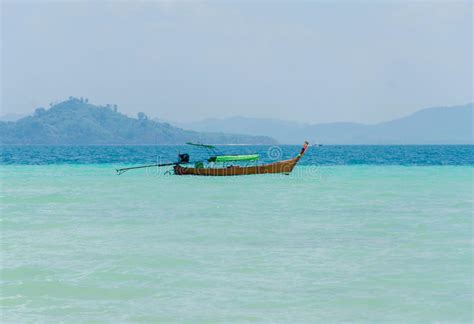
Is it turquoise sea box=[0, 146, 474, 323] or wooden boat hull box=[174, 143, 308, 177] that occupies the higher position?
wooden boat hull box=[174, 143, 308, 177]

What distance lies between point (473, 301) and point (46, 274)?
8.08m

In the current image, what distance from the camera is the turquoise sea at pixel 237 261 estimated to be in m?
10.5

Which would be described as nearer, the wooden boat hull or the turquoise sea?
the turquoise sea

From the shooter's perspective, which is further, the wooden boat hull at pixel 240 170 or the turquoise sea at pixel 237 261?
the wooden boat hull at pixel 240 170

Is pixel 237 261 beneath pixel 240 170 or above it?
beneath

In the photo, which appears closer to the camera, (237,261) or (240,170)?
(237,261)

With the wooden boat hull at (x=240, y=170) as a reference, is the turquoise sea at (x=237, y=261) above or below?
below

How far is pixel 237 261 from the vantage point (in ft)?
45.6

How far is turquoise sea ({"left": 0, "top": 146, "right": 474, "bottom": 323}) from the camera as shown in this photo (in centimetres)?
1045

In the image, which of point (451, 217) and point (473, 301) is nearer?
point (473, 301)

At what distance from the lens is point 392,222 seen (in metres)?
20.4

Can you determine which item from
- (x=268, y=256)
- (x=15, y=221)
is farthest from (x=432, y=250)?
(x=15, y=221)

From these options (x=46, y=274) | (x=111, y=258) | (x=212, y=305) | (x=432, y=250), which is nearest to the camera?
(x=212, y=305)

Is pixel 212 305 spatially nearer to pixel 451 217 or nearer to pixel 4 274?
pixel 4 274
